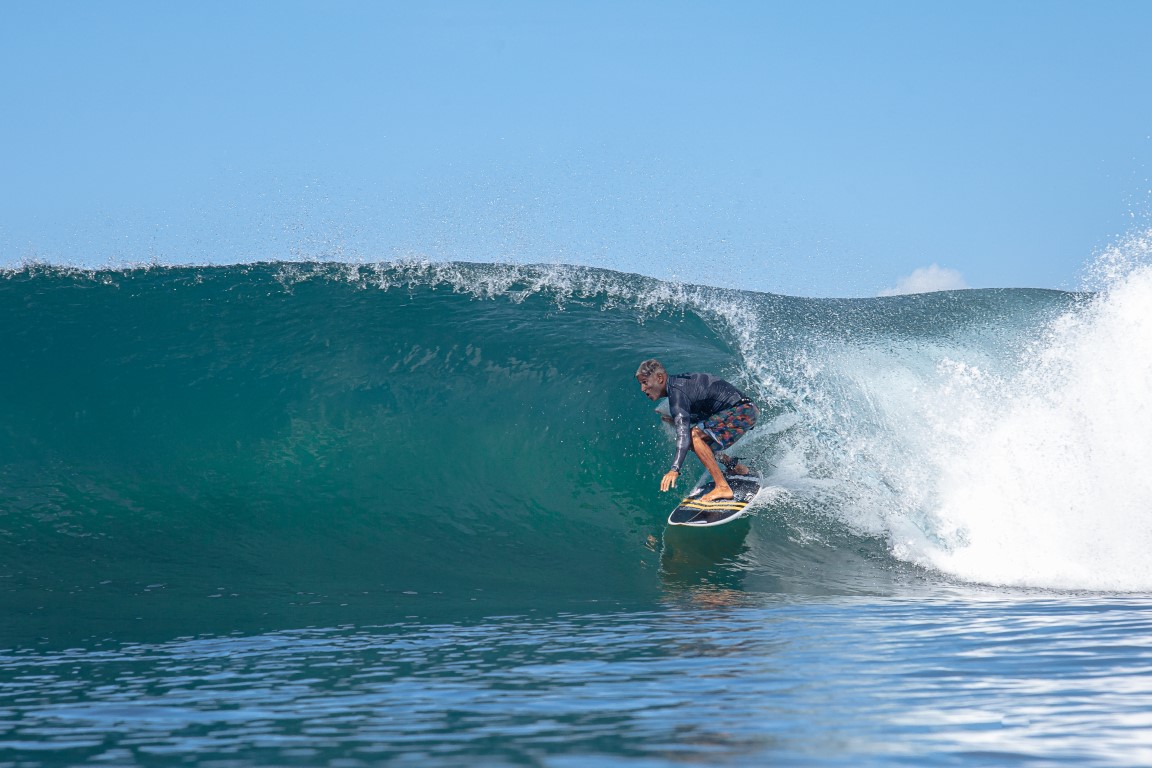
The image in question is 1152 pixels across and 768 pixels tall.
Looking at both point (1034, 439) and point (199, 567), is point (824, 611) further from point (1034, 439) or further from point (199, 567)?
point (199, 567)

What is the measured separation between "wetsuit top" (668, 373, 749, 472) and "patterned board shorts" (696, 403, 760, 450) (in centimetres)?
5

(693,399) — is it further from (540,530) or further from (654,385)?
(540,530)

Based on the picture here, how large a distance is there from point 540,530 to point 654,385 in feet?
5.13

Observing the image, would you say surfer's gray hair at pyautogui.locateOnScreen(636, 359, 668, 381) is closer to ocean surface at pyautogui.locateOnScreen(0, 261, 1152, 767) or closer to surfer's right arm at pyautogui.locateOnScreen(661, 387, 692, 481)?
surfer's right arm at pyautogui.locateOnScreen(661, 387, 692, 481)

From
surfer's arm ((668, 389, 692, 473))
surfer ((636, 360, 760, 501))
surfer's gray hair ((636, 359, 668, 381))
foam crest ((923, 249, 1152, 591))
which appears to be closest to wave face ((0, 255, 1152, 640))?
foam crest ((923, 249, 1152, 591))

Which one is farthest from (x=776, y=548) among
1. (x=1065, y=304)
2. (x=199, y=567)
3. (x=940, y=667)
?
(x=1065, y=304)

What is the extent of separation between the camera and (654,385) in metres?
7.30

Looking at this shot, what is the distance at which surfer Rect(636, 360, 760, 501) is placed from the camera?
741 centimetres

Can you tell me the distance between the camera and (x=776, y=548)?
7363 mm

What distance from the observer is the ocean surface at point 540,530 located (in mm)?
3258

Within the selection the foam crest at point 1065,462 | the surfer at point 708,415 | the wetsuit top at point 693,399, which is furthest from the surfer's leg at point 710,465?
the foam crest at point 1065,462

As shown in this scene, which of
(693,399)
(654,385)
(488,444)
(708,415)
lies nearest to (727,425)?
(708,415)

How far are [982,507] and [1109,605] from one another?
2067 mm

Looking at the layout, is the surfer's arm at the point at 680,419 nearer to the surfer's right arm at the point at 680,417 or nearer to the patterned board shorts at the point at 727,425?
the surfer's right arm at the point at 680,417
